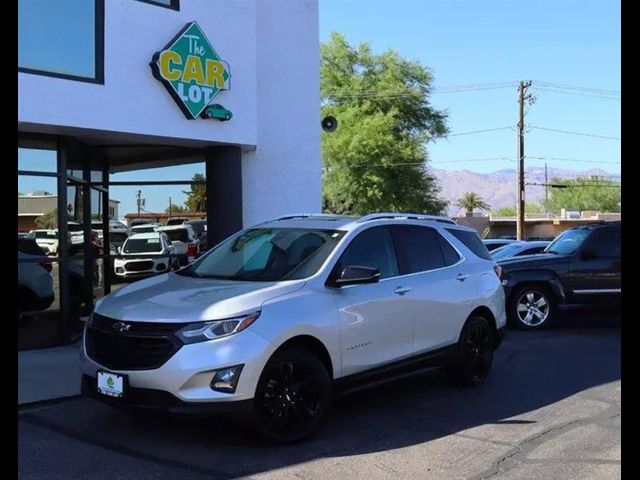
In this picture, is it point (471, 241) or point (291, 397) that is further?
point (471, 241)

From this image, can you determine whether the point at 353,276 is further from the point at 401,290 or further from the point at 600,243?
the point at 600,243

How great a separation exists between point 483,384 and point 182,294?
11.9ft

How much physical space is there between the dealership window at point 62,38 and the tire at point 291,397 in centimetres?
545

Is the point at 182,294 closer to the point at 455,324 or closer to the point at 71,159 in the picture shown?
the point at 455,324

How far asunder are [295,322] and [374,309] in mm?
969

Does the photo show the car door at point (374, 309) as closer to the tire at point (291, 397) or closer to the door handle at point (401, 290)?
the door handle at point (401, 290)

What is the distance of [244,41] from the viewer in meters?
10.6

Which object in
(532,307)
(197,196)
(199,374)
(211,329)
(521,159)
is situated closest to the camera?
(199,374)

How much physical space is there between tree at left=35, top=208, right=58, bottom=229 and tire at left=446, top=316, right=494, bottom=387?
5.60m

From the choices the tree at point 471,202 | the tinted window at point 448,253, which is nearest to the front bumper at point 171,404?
the tinted window at point 448,253

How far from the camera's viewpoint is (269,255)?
5.90m

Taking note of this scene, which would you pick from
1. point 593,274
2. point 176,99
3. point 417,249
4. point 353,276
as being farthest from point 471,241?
point 176,99

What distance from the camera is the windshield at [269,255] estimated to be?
5.60 metres

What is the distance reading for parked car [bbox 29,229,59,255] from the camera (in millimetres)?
8844
